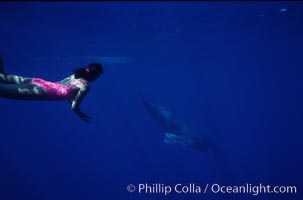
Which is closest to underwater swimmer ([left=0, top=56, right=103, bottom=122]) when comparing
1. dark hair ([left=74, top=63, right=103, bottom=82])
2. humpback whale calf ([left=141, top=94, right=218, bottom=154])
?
dark hair ([left=74, top=63, right=103, bottom=82])

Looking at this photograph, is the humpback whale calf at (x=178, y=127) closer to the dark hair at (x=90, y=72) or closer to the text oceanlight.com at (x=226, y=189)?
the text oceanlight.com at (x=226, y=189)

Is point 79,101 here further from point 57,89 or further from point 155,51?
point 155,51

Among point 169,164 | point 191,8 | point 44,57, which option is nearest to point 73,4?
point 191,8

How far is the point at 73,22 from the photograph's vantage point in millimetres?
21250

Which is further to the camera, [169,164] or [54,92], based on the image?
[169,164]

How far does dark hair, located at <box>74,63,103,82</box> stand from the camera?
8047 mm

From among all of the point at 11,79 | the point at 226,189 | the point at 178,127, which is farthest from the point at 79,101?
the point at 226,189

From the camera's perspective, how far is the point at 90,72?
8.12 meters

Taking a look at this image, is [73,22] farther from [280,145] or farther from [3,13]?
[280,145]

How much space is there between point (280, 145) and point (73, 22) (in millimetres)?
34670

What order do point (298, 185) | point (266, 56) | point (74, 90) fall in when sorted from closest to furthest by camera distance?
point (74, 90) → point (298, 185) → point (266, 56)

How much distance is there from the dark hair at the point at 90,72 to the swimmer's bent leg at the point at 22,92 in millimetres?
977

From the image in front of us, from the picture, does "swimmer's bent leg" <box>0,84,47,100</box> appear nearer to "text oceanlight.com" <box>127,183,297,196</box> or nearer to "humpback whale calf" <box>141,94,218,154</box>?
"humpback whale calf" <box>141,94,218,154</box>

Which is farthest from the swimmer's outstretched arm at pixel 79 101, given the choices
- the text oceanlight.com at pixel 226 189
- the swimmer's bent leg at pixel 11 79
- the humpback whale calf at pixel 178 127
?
the text oceanlight.com at pixel 226 189
